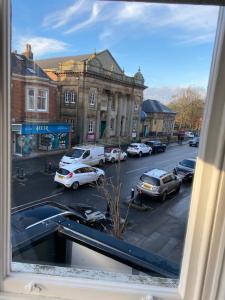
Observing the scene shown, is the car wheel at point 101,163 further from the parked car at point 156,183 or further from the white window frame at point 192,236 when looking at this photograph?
the white window frame at point 192,236

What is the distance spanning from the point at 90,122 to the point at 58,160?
222mm

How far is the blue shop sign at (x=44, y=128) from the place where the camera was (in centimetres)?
78

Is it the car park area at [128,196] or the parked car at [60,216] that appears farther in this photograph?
the parked car at [60,216]

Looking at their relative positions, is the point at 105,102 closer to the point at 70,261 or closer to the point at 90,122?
the point at 90,122

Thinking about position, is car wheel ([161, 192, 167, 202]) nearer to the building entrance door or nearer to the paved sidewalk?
the paved sidewalk

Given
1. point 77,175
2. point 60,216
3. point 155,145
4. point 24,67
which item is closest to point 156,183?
point 155,145

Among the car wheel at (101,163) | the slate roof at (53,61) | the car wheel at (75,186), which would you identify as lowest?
the car wheel at (75,186)

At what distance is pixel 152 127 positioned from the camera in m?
1.08

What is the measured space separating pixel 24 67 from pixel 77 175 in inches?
23.5

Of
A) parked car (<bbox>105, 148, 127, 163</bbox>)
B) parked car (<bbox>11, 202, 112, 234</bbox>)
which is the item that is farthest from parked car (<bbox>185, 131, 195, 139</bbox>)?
parked car (<bbox>11, 202, 112, 234</bbox>)

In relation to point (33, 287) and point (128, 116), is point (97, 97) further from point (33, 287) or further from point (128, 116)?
point (33, 287)

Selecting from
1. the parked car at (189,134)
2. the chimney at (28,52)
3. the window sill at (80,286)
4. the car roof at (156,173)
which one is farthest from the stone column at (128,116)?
the window sill at (80,286)

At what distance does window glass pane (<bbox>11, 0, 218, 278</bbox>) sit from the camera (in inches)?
27.5

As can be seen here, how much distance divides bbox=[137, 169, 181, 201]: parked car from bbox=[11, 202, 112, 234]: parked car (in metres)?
0.27
